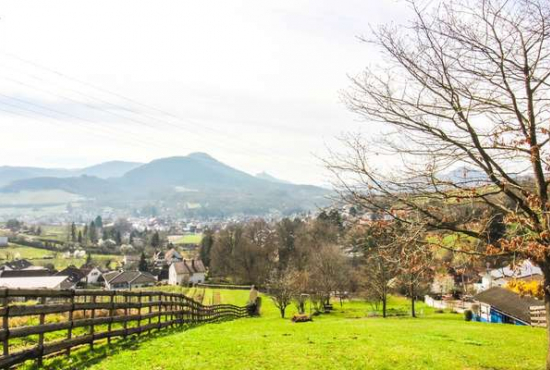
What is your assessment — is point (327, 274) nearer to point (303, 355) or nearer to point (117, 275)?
point (303, 355)

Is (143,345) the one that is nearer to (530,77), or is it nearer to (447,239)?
(447,239)

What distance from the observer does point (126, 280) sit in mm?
104188

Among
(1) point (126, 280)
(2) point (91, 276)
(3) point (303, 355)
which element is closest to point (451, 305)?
(3) point (303, 355)

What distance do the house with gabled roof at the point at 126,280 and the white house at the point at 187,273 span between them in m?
7.27

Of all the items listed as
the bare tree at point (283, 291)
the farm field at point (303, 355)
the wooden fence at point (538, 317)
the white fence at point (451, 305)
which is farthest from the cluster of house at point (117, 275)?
the farm field at point (303, 355)

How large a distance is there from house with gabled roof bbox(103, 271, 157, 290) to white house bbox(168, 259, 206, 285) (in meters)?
7.27

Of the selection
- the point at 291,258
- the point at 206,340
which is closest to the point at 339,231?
the point at 291,258

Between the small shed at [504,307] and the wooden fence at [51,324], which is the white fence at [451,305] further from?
the wooden fence at [51,324]

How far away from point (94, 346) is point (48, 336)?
4.07 feet

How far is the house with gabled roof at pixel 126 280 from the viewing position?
334 ft

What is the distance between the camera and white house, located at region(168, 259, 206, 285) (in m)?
110

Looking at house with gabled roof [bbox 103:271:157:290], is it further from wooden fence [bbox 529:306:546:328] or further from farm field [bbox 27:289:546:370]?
farm field [bbox 27:289:546:370]

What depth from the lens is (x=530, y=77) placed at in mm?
8641

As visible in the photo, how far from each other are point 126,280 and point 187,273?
1469cm
